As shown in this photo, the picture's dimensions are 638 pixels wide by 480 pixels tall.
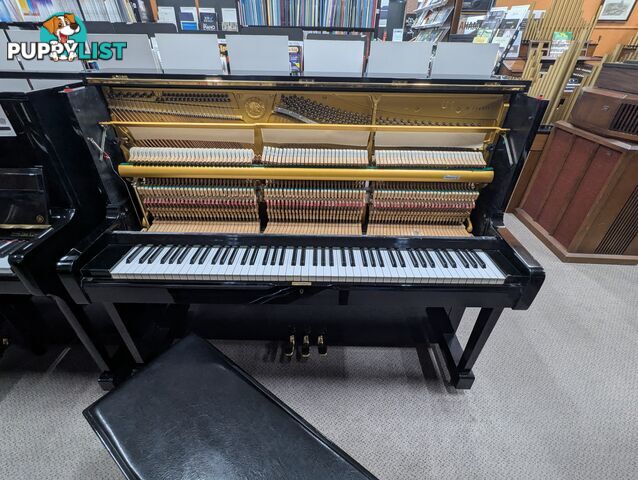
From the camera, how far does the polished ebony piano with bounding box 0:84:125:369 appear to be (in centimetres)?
120

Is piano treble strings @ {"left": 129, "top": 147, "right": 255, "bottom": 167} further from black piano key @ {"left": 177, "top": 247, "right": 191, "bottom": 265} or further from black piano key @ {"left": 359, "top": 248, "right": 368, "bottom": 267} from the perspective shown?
black piano key @ {"left": 359, "top": 248, "right": 368, "bottom": 267}

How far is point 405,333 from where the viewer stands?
2064mm

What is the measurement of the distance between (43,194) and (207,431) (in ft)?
4.25

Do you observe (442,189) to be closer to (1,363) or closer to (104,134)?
(104,134)

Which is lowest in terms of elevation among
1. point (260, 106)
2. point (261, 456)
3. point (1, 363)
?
point (1, 363)

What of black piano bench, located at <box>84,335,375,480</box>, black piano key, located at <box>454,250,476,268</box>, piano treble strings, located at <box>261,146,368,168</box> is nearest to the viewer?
black piano bench, located at <box>84,335,375,480</box>

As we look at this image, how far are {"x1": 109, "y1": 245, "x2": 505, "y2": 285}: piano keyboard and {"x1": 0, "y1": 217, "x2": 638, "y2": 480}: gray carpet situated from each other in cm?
86

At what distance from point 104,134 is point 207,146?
44 centimetres

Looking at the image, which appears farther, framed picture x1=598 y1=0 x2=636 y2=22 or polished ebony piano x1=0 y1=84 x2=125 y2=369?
framed picture x1=598 y1=0 x2=636 y2=22

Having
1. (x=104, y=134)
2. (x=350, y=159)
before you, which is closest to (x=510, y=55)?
(x=350, y=159)

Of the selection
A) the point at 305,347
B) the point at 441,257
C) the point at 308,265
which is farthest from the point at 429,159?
the point at 305,347

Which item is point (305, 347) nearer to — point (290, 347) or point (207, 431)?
point (290, 347)

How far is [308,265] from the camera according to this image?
130cm

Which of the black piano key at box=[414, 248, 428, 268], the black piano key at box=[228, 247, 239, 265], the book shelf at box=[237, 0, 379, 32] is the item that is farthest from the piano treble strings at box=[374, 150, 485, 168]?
the book shelf at box=[237, 0, 379, 32]
